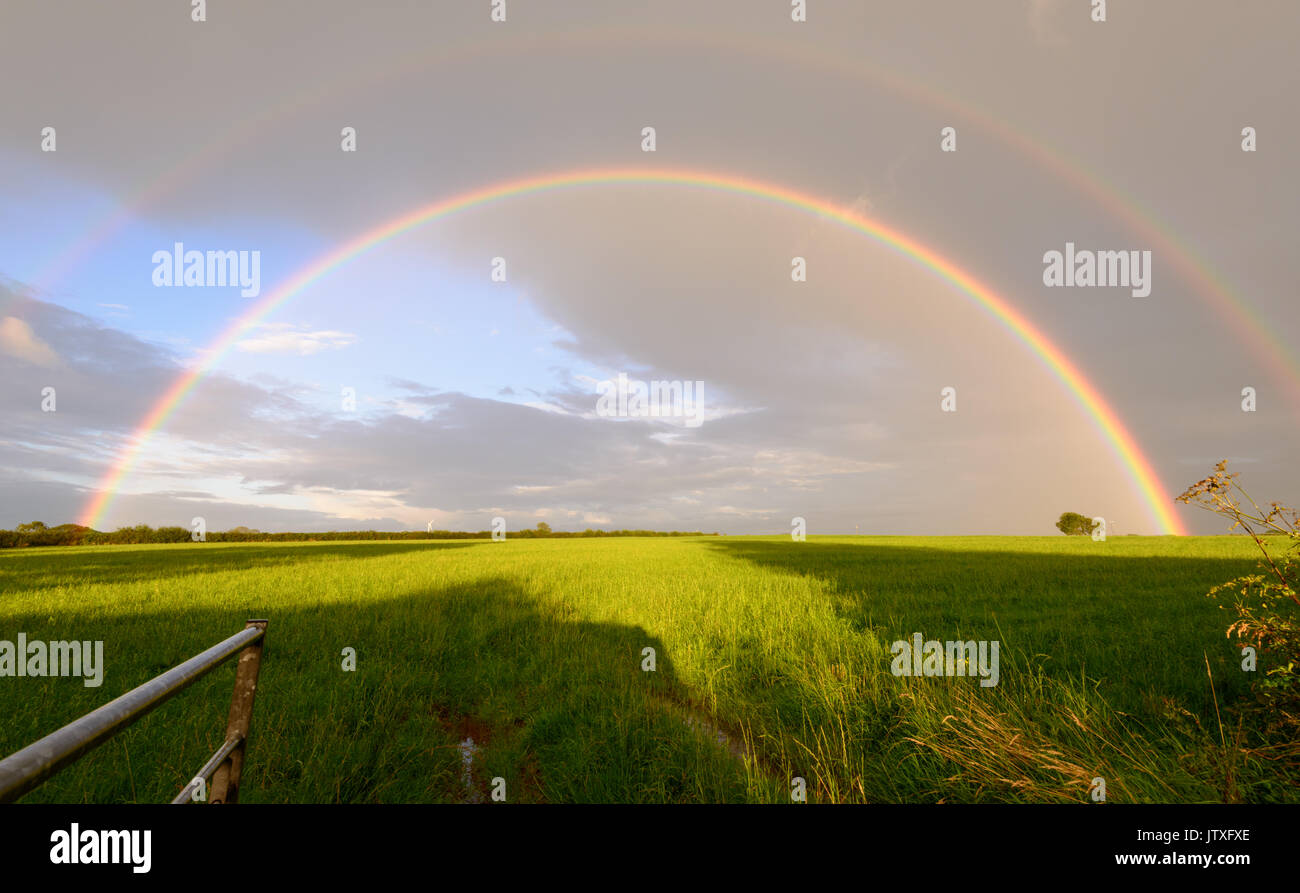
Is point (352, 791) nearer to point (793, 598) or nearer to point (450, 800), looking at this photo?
point (450, 800)

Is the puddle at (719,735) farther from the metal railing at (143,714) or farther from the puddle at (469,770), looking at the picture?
the metal railing at (143,714)

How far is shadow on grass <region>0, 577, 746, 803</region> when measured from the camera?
208 inches

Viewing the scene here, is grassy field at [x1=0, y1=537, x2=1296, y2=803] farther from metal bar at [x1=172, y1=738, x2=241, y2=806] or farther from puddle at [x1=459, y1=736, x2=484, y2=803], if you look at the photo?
metal bar at [x1=172, y1=738, x2=241, y2=806]

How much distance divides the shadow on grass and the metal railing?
2057 mm

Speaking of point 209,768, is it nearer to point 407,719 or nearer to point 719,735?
point 407,719

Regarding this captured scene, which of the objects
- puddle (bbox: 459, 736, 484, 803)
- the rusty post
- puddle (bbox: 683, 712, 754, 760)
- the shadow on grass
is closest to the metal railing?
the rusty post

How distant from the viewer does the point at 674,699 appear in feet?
26.1

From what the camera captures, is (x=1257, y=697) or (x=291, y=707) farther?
(x=291, y=707)

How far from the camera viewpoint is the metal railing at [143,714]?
1.35m

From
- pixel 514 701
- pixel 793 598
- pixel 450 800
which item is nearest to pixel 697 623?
pixel 793 598

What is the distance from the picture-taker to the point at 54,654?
9672mm

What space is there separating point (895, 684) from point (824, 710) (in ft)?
4.01
